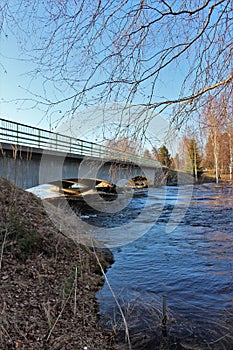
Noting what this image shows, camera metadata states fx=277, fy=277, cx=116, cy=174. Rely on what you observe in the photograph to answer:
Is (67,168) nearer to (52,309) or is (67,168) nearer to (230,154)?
(230,154)

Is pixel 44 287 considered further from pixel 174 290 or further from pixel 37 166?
pixel 37 166

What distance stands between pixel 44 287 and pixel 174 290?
7.54 ft

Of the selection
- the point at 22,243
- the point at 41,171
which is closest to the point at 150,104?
the point at 22,243

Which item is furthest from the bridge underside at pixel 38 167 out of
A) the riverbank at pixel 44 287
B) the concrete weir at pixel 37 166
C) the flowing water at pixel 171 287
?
the riverbank at pixel 44 287

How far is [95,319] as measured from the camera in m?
3.81

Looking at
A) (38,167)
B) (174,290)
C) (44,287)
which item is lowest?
(174,290)

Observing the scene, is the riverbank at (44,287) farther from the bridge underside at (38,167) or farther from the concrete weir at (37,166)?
the bridge underside at (38,167)

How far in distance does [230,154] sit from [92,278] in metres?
5.17

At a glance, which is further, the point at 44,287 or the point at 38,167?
the point at 38,167

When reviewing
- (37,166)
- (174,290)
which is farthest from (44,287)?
(37,166)

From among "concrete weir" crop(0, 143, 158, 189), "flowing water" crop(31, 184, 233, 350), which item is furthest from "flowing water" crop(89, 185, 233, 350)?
"concrete weir" crop(0, 143, 158, 189)

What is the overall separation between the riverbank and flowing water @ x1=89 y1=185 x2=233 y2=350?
1.23 ft

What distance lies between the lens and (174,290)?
4.93 metres

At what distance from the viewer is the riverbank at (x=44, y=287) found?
3074 millimetres
